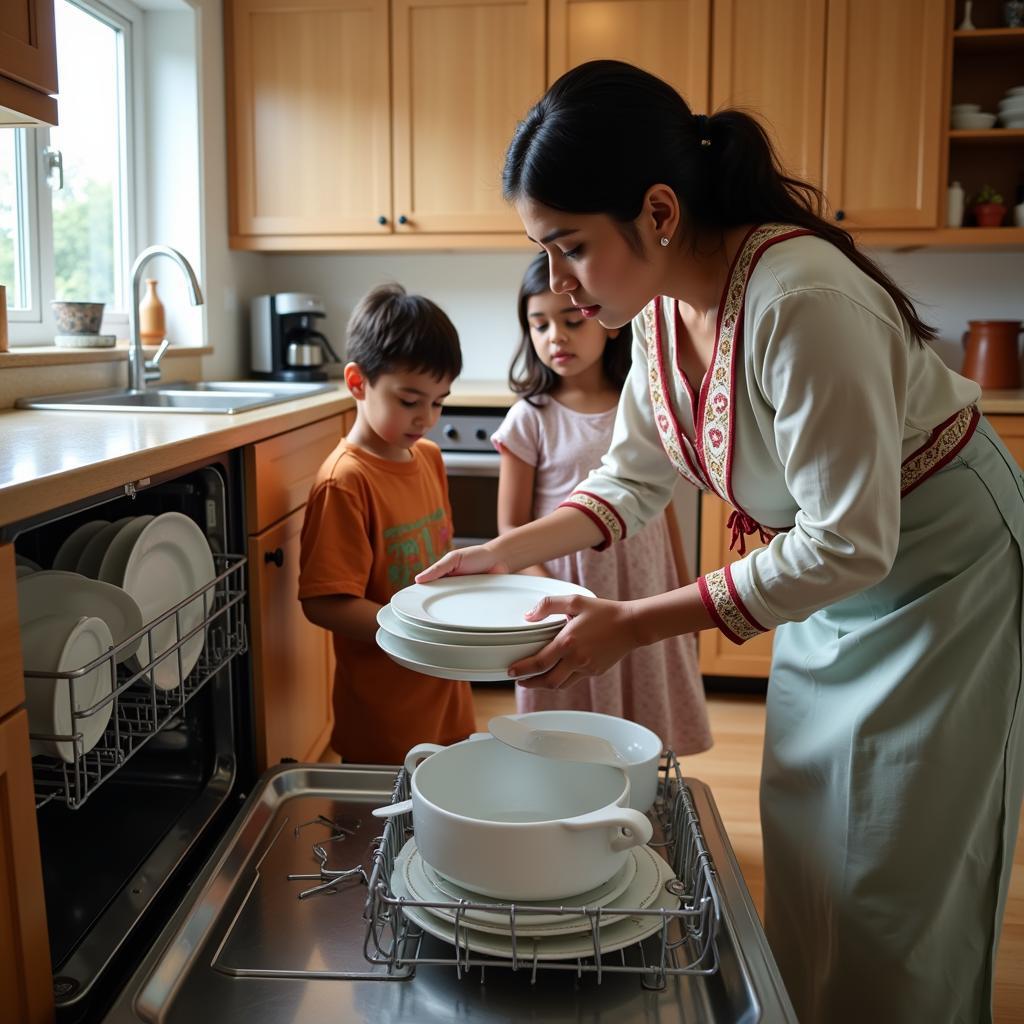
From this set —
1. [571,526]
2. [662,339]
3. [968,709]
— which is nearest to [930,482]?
[968,709]

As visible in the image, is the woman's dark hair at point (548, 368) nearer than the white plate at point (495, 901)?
No

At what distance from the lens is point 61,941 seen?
3.50 feet

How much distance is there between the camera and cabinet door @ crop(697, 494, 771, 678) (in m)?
2.98

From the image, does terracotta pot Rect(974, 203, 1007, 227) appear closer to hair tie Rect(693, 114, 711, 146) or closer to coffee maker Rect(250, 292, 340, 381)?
coffee maker Rect(250, 292, 340, 381)

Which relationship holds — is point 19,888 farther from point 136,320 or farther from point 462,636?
point 136,320

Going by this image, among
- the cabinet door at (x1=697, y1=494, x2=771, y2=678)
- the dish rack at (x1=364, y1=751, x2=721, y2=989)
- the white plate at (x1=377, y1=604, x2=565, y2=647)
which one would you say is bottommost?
the cabinet door at (x1=697, y1=494, x2=771, y2=678)

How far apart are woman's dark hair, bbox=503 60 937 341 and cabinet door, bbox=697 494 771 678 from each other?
73.5 inches

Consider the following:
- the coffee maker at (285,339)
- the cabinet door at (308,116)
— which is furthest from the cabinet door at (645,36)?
the coffee maker at (285,339)

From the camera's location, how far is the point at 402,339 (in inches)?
64.3

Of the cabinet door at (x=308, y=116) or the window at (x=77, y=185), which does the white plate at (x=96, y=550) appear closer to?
the window at (x=77, y=185)

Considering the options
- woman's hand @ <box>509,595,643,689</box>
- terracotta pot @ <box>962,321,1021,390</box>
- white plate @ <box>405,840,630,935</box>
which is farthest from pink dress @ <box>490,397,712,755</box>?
terracotta pot @ <box>962,321,1021,390</box>

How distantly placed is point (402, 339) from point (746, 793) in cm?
142

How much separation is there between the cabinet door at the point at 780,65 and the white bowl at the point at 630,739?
7.46ft

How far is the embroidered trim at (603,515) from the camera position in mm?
1419
